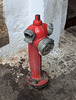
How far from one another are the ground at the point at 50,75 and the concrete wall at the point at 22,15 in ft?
0.67

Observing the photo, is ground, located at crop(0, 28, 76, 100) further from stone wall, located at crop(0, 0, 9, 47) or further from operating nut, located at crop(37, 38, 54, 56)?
operating nut, located at crop(37, 38, 54, 56)

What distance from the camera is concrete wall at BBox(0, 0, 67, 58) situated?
1552 mm

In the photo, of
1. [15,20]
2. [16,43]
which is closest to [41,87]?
[16,43]

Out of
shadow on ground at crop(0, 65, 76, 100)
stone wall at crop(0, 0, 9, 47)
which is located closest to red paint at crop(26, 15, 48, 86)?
shadow on ground at crop(0, 65, 76, 100)

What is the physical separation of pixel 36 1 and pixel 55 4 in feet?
0.92

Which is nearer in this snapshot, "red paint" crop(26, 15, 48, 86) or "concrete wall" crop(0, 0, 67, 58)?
"red paint" crop(26, 15, 48, 86)

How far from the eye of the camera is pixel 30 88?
4.89ft

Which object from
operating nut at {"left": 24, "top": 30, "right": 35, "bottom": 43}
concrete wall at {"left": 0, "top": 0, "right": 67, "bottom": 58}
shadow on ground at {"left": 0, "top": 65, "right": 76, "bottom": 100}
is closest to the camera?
operating nut at {"left": 24, "top": 30, "right": 35, "bottom": 43}

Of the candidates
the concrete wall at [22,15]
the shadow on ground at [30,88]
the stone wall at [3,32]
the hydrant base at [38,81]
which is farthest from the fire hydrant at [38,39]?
the stone wall at [3,32]

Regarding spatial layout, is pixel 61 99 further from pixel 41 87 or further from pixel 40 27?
pixel 40 27

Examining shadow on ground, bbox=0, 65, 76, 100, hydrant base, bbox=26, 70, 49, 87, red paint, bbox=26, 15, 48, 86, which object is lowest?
shadow on ground, bbox=0, 65, 76, 100

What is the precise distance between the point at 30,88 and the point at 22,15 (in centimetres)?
105

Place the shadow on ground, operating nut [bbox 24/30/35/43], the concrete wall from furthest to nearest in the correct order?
the concrete wall
the shadow on ground
operating nut [bbox 24/30/35/43]

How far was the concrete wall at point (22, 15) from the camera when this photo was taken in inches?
61.1
